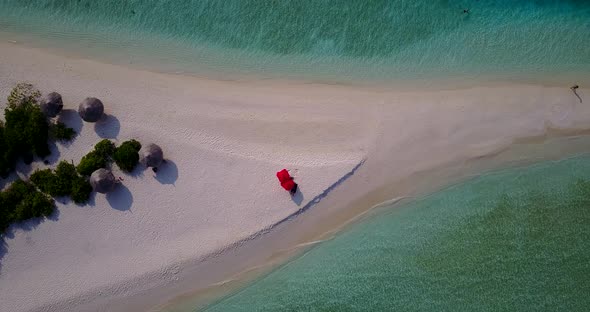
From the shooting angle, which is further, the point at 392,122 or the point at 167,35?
the point at 167,35

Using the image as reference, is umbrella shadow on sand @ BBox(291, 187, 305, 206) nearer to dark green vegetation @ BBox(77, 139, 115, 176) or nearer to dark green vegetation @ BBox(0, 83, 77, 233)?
dark green vegetation @ BBox(77, 139, 115, 176)

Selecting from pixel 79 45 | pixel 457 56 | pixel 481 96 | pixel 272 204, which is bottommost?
pixel 272 204

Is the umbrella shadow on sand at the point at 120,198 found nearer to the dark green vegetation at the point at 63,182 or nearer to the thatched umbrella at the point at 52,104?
the dark green vegetation at the point at 63,182

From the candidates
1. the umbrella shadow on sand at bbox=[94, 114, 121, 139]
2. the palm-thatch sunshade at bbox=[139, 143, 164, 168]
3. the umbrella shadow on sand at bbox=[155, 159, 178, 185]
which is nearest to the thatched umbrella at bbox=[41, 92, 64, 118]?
the umbrella shadow on sand at bbox=[94, 114, 121, 139]

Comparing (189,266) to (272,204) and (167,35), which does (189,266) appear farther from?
(167,35)

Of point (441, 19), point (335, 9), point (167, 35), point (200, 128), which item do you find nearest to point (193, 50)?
point (167, 35)

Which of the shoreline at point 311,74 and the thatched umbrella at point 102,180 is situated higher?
the shoreline at point 311,74

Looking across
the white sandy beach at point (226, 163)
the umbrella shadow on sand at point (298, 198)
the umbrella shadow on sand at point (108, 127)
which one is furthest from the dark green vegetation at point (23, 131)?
the umbrella shadow on sand at point (298, 198)
